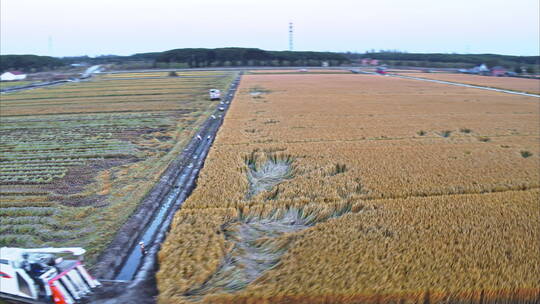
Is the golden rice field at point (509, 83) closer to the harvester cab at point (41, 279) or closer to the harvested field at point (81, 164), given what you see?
the harvested field at point (81, 164)

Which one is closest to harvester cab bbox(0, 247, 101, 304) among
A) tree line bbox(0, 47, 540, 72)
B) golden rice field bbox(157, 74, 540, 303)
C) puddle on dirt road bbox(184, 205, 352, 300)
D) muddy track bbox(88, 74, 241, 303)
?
muddy track bbox(88, 74, 241, 303)

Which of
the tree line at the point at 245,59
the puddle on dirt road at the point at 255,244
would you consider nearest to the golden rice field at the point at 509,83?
the puddle on dirt road at the point at 255,244

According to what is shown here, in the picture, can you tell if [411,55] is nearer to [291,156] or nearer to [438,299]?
[291,156]

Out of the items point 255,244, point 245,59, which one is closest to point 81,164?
point 255,244

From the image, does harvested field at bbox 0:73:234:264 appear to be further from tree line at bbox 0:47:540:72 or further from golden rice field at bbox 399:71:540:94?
tree line at bbox 0:47:540:72

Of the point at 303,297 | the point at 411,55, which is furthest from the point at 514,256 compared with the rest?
the point at 411,55

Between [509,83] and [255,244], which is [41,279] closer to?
[255,244]
